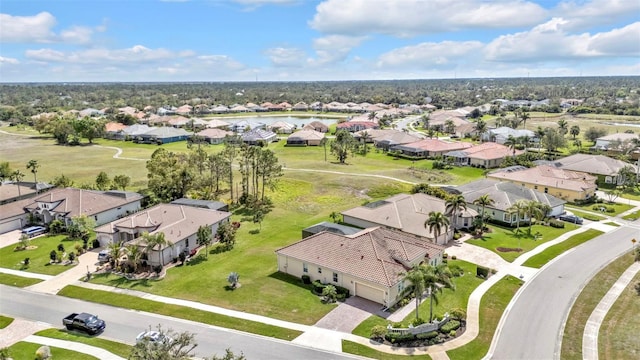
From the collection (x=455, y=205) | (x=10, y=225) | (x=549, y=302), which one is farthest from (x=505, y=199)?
(x=10, y=225)

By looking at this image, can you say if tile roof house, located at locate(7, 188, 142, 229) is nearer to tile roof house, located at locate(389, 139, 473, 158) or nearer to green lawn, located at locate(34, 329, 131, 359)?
green lawn, located at locate(34, 329, 131, 359)

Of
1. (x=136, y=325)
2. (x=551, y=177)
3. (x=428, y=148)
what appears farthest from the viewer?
(x=428, y=148)

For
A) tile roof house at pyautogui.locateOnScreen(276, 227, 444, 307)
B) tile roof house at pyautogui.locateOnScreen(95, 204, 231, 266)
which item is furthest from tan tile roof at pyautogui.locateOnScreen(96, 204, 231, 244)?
tile roof house at pyautogui.locateOnScreen(276, 227, 444, 307)

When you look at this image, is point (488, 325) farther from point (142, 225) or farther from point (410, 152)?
point (410, 152)

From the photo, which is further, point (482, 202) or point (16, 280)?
point (482, 202)

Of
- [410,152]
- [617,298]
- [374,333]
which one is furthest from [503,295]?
[410,152]

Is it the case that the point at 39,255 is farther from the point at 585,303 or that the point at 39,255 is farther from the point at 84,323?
the point at 585,303

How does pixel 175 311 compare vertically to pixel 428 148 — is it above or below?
below
